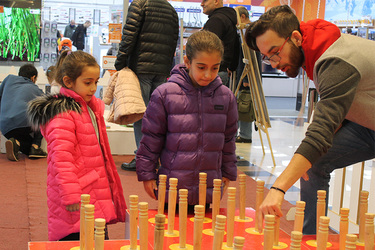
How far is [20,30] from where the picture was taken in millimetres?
8914

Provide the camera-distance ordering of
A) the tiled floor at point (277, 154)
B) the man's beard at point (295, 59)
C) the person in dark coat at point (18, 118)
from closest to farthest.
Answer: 1. the man's beard at point (295, 59)
2. the tiled floor at point (277, 154)
3. the person in dark coat at point (18, 118)

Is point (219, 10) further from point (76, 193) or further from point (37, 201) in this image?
point (76, 193)

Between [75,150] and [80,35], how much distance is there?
751cm

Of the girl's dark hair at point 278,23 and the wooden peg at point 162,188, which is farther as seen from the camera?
the wooden peg at point 162,188

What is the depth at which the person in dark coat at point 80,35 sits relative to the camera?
9.75 meters

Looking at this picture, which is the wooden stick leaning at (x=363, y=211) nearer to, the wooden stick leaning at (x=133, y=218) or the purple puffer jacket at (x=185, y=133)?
the purple puffer jacket at (x=185, y=133)

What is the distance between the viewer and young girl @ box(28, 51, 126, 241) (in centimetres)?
254

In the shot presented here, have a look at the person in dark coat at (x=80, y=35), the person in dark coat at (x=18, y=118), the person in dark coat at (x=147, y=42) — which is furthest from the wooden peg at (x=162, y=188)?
the person in dark coat at (x=80, y=35)

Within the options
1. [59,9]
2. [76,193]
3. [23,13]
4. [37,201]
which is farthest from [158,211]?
[59,9]

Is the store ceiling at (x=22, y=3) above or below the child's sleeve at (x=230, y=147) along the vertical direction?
above

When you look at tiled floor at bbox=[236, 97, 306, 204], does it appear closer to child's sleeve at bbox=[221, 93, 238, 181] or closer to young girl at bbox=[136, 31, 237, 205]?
child's sleeve at bbox=[221, 93, 238, 181]

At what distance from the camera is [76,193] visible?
99.0 inches

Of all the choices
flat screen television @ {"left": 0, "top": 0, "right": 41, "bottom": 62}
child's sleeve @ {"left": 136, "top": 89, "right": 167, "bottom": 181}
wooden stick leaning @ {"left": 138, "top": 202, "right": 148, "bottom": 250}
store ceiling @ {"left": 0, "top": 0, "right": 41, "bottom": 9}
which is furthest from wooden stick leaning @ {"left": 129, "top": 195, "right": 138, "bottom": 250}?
store ceiling @ {"left": 0, "top": 0, "right": 41, "bottom": 9}

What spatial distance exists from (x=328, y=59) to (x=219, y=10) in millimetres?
3310
